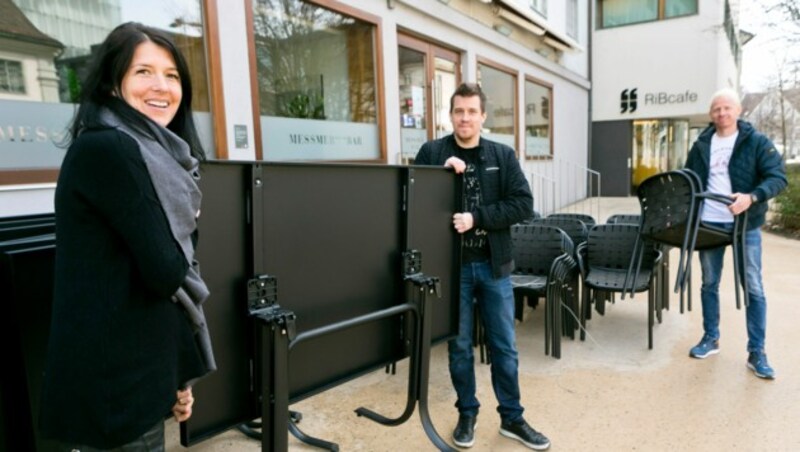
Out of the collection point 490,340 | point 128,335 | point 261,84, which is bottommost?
point 490,340

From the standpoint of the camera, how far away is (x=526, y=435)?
2555mm

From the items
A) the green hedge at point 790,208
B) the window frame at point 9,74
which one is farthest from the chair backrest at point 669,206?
the green hedge at point 790,208

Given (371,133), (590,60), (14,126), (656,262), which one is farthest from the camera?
(590,60)

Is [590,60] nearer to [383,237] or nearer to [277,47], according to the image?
[277,47]

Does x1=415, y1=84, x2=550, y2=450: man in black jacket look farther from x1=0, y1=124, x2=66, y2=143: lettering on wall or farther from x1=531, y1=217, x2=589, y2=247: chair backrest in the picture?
x1=531, y1=217, x2=589, y2=247: chair backrest

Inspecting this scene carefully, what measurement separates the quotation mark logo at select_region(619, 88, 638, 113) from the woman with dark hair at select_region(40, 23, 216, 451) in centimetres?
1392

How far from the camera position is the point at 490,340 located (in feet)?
8.55

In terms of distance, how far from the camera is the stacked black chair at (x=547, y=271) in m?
3.74

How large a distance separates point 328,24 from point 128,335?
14.9 ft

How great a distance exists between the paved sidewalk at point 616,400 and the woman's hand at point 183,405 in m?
1.38

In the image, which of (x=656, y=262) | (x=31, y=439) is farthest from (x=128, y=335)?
(x=656, y=262)

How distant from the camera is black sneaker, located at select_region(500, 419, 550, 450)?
2529 mm

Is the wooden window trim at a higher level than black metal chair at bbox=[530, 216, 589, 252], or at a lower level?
higher

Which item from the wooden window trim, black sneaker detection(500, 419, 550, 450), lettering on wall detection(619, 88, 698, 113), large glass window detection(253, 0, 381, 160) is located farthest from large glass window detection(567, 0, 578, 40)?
black sneaker detection(500, 419, 550, 450)
